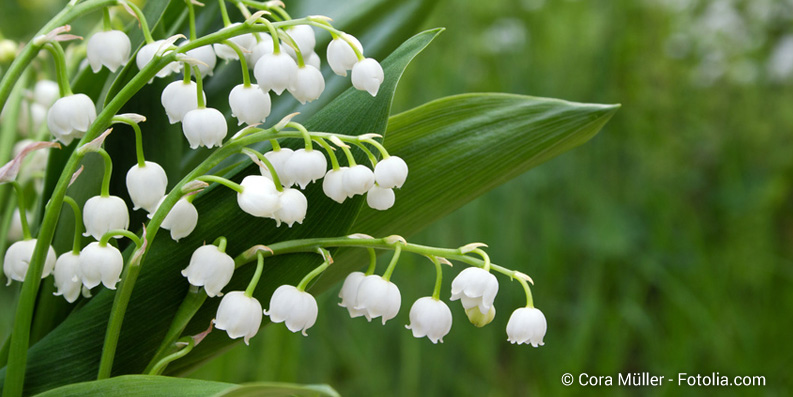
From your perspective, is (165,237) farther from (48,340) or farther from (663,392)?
(663,392)

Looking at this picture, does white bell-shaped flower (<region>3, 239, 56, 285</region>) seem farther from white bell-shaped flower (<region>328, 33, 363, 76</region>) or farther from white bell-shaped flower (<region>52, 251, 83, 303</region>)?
white bell-shaped flower (<region>328, 33, 363, 76</region>)

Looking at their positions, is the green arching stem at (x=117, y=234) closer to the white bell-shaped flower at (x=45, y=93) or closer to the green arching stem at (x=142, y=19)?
the green arching stem at (x=142, y=19)

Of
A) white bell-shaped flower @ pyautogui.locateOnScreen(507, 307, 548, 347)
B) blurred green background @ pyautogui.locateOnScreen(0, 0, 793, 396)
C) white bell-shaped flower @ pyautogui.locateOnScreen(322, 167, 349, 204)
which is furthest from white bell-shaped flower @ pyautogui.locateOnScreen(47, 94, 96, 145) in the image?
blurred green background @ pyautogui.locateOnScreen(0, 0, 793, 396)
